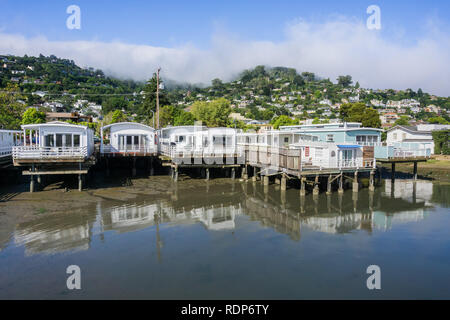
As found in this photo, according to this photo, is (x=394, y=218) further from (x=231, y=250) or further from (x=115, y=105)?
(x=115, y=105)

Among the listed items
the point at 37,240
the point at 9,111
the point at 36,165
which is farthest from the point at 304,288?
the point at 9,111

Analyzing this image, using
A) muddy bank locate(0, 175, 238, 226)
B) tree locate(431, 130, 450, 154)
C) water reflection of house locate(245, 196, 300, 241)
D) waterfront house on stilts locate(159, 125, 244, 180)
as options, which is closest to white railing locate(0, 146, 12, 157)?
muddy bank locate(0, 175, 238, 226)

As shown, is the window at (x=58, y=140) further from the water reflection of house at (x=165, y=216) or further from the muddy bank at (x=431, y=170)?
the muddy bank at (x=431, y=170)

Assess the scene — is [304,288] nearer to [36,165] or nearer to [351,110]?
[36,165]

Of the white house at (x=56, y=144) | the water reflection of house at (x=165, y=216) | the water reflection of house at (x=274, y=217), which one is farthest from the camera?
the white house at (x=56, y=144)

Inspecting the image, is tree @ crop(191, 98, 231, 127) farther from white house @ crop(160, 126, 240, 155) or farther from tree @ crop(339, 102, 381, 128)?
white house @ crop(160, 126, 240, 155)

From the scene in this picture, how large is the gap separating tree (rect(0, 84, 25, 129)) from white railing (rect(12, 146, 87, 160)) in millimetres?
22467

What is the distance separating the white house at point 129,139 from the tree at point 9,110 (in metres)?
18.8

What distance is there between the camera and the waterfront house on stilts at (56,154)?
67.2 ft

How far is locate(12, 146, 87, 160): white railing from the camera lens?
20.4m

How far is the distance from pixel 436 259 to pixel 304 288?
247 inches

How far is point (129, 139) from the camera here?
30344mm

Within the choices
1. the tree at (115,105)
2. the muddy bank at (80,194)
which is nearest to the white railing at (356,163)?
the muddy bank at (80,194)

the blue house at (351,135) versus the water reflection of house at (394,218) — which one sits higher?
the blue house at (351,135)
